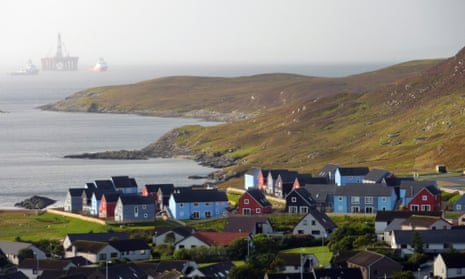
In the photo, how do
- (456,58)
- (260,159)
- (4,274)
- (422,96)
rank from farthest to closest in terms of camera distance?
(456,58) < (422,96) < (260,159) < (4,274)

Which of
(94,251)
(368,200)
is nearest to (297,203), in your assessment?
(368,200)

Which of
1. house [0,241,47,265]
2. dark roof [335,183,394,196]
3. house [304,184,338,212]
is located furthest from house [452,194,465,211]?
house [0,241,47,265]

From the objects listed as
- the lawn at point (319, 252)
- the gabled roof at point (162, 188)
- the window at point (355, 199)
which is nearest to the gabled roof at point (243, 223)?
the lawn at point (319, 252)

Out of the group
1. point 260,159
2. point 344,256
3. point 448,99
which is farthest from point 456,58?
point 344,256

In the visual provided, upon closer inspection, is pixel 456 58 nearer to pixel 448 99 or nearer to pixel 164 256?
pixel 448 99

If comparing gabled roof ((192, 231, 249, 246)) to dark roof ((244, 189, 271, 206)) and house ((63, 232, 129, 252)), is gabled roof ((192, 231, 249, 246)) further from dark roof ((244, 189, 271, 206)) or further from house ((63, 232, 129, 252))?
dark roof ((244, 189, 271, 206))

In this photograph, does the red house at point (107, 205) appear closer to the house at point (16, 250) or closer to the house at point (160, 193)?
the house at point (160, 193)
